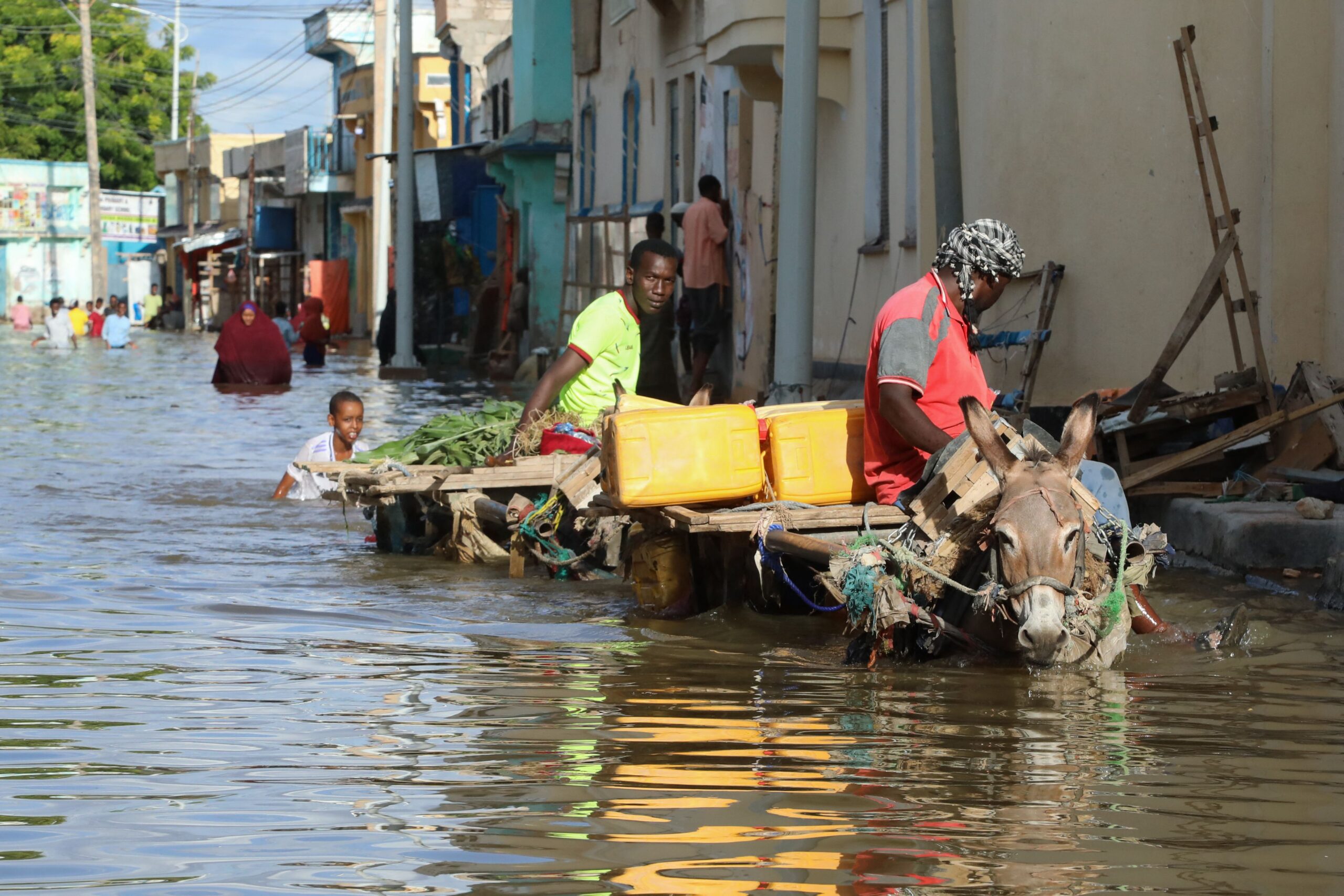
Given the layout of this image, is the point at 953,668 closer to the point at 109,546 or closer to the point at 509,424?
the point at 509,424

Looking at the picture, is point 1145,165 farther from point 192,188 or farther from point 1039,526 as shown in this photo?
point 192,188

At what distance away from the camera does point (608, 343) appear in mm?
9203

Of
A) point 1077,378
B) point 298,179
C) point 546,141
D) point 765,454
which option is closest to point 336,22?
point 298,179

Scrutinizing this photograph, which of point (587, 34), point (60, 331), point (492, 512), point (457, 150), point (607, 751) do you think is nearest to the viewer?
point (607, 751)

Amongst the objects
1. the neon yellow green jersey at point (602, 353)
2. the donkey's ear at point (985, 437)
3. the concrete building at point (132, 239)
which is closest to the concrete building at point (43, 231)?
the concrete building at point (132, 239)

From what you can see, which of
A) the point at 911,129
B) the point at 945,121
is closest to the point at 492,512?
the point at 945,121

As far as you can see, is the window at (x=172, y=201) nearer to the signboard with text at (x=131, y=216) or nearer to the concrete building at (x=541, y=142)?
the signboard with text at (x=131, y=216)

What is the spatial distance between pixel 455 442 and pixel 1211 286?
14.0ft

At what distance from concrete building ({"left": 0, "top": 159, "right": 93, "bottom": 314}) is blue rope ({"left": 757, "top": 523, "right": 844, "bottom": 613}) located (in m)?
69.5

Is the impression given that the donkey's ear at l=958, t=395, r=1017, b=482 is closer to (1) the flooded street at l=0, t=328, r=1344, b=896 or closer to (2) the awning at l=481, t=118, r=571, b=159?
(1) the flooded street at l=0, t=328, r=1344, b=896

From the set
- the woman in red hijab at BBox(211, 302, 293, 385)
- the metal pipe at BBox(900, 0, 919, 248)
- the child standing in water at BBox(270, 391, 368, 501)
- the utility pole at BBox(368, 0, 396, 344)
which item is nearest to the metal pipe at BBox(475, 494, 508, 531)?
the child standing in water at BBox(270, 391, 368, 501)

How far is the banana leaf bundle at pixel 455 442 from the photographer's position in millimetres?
10180

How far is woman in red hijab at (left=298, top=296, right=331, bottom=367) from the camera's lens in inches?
1329

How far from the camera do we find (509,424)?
10367 millimetres
